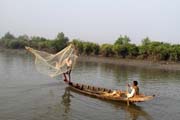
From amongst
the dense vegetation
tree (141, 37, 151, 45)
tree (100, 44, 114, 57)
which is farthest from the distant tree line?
tree (141, 37, 151, 45)

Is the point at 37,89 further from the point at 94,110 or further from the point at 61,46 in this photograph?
the point at 61,46

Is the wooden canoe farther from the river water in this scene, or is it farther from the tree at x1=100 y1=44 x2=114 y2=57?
the tree at x1=100 y1=44 x2=114 y2=57

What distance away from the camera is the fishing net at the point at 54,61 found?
26.4m

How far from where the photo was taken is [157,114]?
19688 millimetres

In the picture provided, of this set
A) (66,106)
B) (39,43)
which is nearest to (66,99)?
(66,106)

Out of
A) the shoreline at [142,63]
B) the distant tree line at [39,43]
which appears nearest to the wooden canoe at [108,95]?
the shoreline at [142,63]

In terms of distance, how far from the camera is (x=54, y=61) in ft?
88.5

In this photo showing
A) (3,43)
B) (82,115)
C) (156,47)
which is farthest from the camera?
(3,43)

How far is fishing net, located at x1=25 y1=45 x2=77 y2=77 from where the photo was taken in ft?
86.5

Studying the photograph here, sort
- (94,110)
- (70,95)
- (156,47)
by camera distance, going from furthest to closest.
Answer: (156,47) < (70,95) < (94,110)

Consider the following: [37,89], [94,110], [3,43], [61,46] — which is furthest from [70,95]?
[3,43]

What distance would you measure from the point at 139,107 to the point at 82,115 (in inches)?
177

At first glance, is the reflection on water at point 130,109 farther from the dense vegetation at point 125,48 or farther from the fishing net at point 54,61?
the dense vegetation at point 125,48

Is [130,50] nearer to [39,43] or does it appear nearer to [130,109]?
[39,43]
